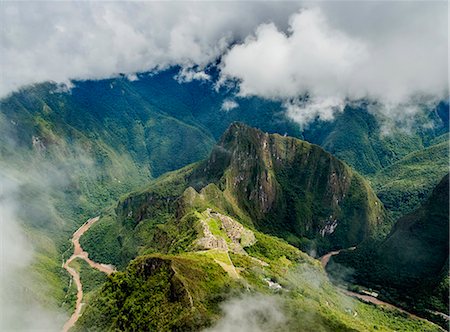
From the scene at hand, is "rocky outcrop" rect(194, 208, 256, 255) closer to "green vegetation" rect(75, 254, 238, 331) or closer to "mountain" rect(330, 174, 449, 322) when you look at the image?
"green vegetation" rect(75, 254, 238, 331)

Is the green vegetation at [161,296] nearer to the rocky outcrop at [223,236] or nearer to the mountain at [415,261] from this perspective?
the rocky outcrop at [223,236]

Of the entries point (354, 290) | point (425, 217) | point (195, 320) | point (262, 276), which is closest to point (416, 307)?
point (354, 290)

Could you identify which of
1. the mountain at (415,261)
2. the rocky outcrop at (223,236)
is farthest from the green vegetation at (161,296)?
the mountain at (415,261)

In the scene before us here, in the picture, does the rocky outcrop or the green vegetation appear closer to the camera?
the green vegetation

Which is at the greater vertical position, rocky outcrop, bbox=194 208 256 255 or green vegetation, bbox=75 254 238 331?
rocky outcrop, bbox=194 208 256 255

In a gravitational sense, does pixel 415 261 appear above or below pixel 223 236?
below

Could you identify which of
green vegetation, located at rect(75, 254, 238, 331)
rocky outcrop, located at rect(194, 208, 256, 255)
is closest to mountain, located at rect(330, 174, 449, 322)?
rocky outcrop, located at rect(194, 208, 256, 255)

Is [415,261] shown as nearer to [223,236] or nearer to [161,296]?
[223,236]

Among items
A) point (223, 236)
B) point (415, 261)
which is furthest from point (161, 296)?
point (415, 261)

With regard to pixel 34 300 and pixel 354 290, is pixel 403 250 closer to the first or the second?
pixel 354 290
